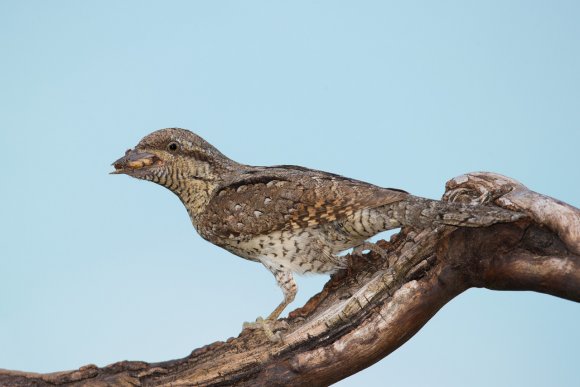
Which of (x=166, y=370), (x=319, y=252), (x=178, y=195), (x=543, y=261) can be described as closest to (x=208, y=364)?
(x=166, y=370)

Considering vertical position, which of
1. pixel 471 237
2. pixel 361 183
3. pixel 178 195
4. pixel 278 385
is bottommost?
pixel 278 385

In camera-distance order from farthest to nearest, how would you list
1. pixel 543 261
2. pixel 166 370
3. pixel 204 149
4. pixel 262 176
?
pixel 204 149 → pixel 262 176 → pixel 166 370 → pixel 543 261

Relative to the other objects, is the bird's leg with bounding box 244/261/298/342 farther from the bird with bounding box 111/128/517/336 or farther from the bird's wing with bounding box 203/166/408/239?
the bird's wing with bounding box 203/166/408/239

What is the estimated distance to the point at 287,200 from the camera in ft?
20.4

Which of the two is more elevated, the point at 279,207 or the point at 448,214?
the point at 279,207

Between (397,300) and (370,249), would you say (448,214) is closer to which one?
(397,300)

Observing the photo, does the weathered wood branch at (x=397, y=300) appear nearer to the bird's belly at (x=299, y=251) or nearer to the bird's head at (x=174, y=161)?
the bird's belly at (x=299, y=251)

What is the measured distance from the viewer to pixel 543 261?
555 centimetres

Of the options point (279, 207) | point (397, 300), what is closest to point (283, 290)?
point (279, 207)

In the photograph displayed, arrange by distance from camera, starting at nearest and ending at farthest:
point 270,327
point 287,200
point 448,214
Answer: point 448,214, point 270,327, point 287,200

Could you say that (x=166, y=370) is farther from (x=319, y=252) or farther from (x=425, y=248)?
(x=425, y=248)

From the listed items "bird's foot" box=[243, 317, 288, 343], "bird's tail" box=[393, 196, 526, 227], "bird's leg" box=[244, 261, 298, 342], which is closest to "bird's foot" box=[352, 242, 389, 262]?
"bird's tail" box=[393, 196, 526, 227]

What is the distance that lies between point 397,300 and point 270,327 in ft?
3.09

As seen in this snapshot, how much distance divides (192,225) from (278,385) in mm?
1726
